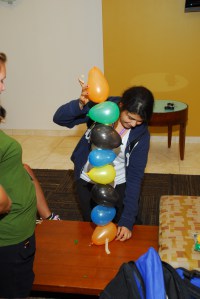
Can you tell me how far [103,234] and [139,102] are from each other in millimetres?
669

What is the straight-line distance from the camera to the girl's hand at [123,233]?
5.80ft

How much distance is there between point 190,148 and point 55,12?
83.3 inches

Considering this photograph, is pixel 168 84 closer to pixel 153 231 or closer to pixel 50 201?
pixel 50 201

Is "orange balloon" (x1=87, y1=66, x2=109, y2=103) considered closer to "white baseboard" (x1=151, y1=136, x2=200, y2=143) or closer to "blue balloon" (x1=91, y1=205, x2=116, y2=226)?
"blue balloon" (x1=91, y1=205, x2=116, y2=226)

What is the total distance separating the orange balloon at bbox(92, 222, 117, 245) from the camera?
1.73m

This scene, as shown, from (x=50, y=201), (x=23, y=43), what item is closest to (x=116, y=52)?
(x=23, y=43)

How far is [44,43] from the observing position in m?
4.01

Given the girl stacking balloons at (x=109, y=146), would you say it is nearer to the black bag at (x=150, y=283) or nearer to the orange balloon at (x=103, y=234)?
the orange balloon at (x=103, y=234)

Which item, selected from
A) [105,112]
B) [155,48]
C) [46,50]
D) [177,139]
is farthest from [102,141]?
[46,50]

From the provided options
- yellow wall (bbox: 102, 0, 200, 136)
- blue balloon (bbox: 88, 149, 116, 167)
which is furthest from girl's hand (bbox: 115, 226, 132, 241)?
yellow wall (bbox: 102, 0, 200, 136)

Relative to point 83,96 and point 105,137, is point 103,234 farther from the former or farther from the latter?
point 83,96

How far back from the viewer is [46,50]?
4.04 meters

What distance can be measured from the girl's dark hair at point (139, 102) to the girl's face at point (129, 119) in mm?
18

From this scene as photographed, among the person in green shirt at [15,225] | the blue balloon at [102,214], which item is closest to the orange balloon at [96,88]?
the person in green shirt at [15,225]
